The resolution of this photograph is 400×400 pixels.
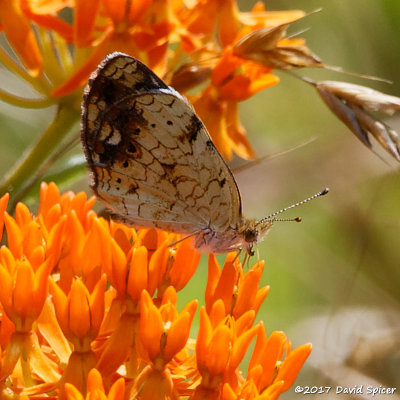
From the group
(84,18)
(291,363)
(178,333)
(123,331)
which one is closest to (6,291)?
(123,331)

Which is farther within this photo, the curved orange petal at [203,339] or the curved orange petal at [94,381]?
the curved orange petal at [203,339]

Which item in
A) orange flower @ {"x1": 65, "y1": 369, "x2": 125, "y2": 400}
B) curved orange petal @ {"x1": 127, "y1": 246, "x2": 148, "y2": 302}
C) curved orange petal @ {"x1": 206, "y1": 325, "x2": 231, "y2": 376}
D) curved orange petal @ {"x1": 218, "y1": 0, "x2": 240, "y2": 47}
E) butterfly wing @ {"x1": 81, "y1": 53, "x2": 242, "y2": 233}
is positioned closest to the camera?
orange flower @ {"x1": 65, "y1": 369, "x2": 125, "y2": 400}

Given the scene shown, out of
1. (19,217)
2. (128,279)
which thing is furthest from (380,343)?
(19,217)

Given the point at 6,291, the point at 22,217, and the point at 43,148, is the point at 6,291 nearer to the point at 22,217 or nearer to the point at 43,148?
the point at 22,217

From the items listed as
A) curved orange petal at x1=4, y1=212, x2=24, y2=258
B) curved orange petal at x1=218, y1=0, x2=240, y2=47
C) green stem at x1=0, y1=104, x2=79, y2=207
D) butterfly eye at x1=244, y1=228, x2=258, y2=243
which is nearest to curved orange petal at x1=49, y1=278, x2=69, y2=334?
curved orange petal at x1=4, y1=212, x2=24, y2=258

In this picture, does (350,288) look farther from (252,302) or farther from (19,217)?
(19,217)

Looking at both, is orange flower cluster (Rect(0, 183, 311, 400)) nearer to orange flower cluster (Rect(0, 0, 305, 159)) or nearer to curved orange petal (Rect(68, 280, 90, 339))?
curved orange petal (Rect(68, 280, 90, 339))

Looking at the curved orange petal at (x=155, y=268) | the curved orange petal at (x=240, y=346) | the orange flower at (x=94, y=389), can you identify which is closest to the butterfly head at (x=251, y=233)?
the curved orange petal at (x=155, y=268)

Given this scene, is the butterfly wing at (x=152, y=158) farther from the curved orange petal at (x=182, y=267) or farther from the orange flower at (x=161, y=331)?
the orange flower at (x=161, y=331)
